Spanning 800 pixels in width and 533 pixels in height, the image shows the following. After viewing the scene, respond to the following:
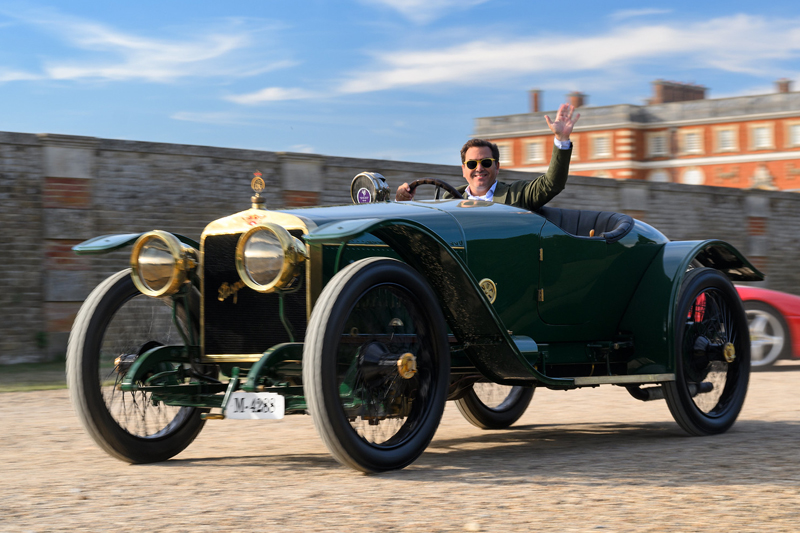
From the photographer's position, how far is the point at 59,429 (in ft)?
21.1

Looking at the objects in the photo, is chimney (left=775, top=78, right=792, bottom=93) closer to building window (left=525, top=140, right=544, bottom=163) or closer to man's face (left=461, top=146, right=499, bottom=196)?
building window (left=525, top=140, right=544, bottom=163)

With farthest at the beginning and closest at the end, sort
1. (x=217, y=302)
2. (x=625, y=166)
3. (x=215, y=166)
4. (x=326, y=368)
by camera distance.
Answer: (x=625, y=166) → (x=215, y=166) → (x=217, y=302) → (x=326, y=368)

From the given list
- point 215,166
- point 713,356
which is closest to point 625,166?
point 215,166

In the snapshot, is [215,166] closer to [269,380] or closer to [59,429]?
[59,429]

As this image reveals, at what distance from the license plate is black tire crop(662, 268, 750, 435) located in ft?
8.72

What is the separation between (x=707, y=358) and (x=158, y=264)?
340 cm

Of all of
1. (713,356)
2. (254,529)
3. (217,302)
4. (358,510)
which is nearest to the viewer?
(254,529)

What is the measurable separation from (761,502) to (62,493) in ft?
9.35

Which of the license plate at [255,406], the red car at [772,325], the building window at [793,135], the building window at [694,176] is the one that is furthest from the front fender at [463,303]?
the building window at [694,176]

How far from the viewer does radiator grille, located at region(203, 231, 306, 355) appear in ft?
15.9

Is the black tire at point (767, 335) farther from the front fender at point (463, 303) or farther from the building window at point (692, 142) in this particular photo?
the building window at point (692, 142)

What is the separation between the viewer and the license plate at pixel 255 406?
13.8ft

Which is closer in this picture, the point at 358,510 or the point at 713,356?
the point at 358,510

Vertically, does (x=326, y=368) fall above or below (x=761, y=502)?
above
